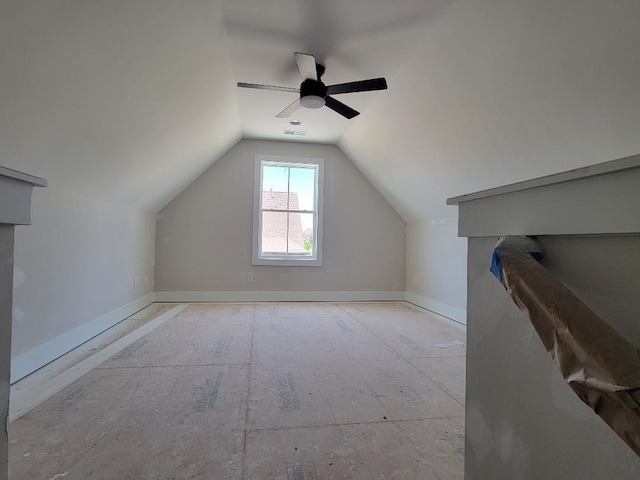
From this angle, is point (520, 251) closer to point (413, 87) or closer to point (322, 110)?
point (413, 87)

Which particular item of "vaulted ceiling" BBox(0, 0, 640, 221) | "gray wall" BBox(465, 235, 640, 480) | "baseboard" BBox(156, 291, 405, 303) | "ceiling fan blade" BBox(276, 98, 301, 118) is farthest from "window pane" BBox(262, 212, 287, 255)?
"gray wall" BBox(465, 235, 640, 480)

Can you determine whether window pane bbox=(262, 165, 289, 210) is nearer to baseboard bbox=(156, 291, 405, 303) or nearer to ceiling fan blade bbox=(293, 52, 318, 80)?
baseboard bbox=(156, 291, 405, 303)

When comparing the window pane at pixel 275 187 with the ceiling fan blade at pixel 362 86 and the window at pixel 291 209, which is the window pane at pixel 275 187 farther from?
the ceiling fan blade at pixel 362 86

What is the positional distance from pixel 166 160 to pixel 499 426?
361cm

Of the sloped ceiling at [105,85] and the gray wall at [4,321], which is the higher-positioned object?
the sloped ceiling at [105,85]

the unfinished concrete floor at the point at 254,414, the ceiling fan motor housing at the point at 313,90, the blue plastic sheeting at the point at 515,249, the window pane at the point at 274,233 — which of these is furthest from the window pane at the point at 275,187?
the blue plastic sheeting at the point at 515,249

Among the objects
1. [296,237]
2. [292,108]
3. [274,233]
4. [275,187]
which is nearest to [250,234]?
[274,233]

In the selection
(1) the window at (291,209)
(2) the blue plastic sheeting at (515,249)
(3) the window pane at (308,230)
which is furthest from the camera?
(3) the window pane at (308,230)

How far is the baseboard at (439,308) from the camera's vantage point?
385cm

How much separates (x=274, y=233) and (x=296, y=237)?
0.35 metres

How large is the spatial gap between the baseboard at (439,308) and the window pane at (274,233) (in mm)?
2072

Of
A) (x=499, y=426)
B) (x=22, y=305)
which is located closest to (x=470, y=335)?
(x=499, y=426)

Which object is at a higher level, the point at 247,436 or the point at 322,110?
the point at 322,110

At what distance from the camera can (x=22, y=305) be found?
2.12m
